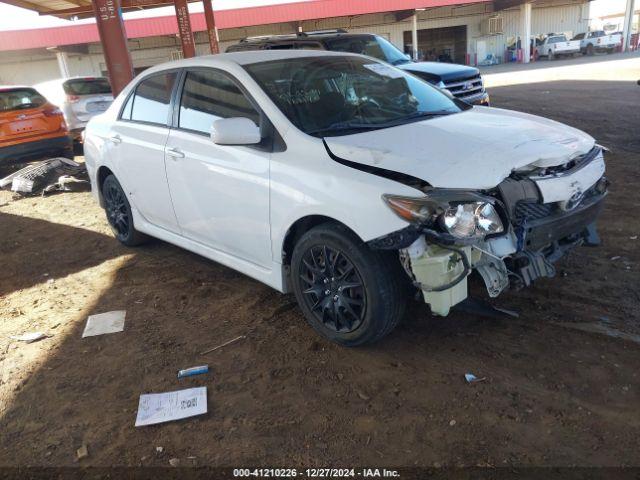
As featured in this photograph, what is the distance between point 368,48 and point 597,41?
31400 millimetres

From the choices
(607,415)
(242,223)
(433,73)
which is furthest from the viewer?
(433,73)

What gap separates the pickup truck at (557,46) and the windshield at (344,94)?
115 ft

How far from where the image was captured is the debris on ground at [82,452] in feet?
8.69

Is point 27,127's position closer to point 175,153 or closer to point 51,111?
point 51,111

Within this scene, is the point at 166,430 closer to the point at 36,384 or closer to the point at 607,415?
the point at 36,384

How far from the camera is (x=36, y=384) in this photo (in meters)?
3.30

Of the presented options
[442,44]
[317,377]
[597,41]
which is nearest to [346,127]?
[317,377]

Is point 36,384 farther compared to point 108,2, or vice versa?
point 108,2

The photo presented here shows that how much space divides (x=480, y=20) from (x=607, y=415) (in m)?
41.3

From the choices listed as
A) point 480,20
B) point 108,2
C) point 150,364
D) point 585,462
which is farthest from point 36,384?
point 480,20

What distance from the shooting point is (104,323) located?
158 inches

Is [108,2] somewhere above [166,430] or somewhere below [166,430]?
above

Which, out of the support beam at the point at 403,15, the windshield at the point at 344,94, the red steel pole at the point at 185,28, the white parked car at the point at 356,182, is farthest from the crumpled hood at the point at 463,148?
the support beam at the point at 403,15

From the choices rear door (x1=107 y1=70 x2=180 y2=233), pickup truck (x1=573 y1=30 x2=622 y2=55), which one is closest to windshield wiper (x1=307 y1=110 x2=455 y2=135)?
rear door (x1=107 y1=70 x2=180 y2=233)
